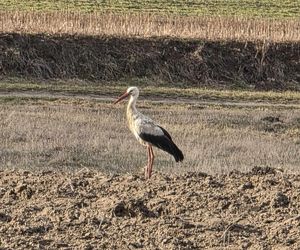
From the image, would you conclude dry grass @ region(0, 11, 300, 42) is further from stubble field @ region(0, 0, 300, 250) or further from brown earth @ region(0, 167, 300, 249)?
brown earth @ region(0, 167, 300, 249)

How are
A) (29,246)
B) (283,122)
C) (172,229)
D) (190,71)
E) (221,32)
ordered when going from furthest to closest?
(221,32)
(190,71)
(283,122)
(172,229)
(29,246)

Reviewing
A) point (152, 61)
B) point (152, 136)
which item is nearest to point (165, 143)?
point (152, 136)

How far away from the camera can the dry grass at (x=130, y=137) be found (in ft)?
52.1

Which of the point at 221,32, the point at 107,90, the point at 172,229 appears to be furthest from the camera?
the point at 221,32

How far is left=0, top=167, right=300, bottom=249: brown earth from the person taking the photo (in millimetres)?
8312

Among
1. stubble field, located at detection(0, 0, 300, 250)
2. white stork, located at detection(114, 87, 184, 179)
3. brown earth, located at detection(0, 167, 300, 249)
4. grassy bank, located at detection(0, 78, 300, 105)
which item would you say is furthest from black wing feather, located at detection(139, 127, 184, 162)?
grassy bank, located at detection(0, 78, 300, 105)

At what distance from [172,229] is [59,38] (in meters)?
23.5

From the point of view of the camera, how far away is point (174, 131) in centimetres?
1950

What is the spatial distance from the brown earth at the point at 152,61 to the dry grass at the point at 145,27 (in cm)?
70

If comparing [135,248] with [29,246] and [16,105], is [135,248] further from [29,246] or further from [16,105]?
[16,105]

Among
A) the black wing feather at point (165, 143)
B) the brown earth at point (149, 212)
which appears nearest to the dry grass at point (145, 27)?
the black wing feather at point (165, 143)

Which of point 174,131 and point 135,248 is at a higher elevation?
point 135,248

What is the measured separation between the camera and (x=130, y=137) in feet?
61.2

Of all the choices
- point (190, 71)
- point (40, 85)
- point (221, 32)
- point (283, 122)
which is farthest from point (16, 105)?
point (221, 32)
